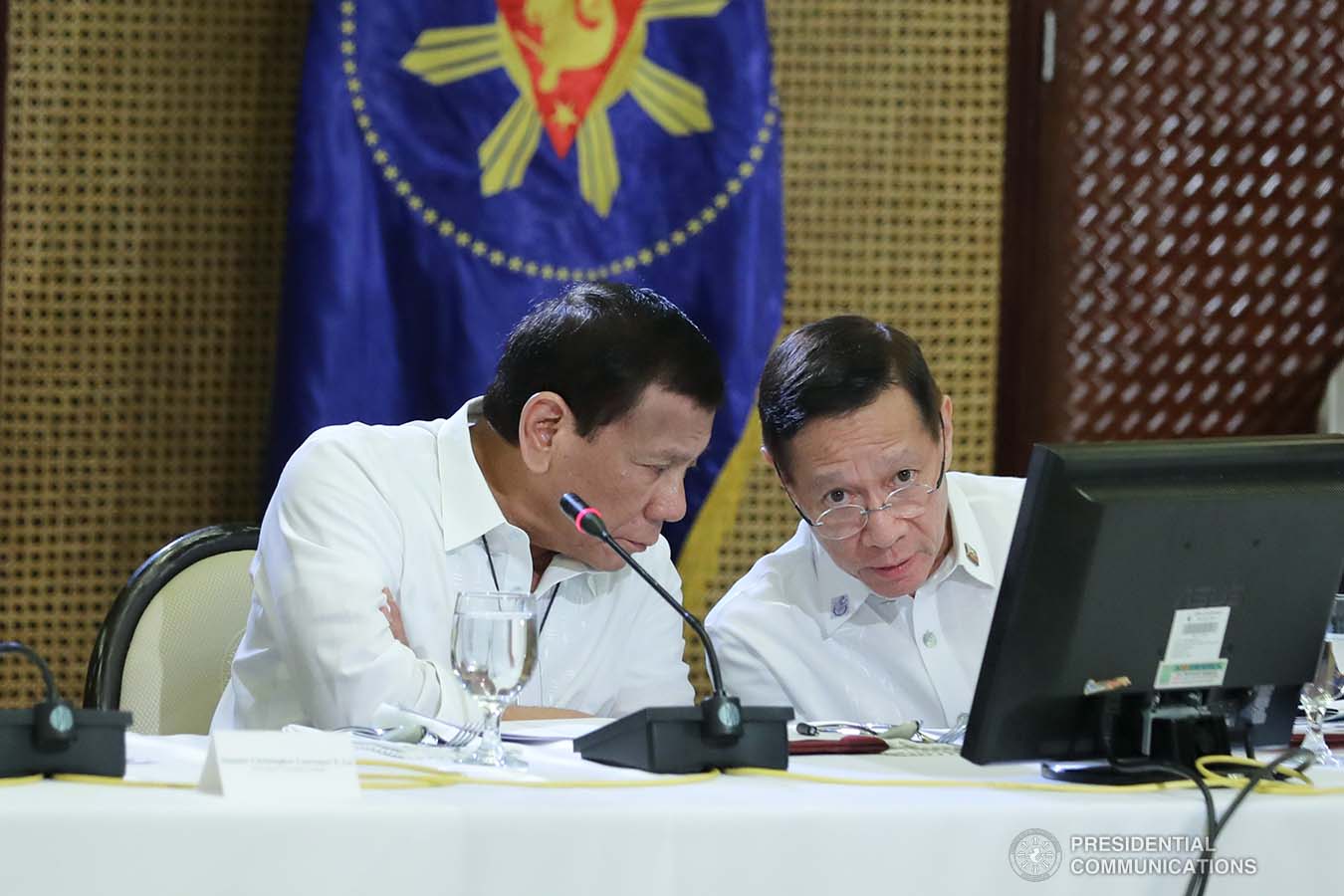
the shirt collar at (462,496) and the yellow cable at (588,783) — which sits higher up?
the shirt collar at (462,496)

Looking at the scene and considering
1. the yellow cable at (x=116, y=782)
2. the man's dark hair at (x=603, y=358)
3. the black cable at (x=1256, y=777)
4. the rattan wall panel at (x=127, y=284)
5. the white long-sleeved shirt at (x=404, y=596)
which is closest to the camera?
the yellow cable at (x=116, y=782)

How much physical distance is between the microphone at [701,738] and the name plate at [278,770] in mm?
287

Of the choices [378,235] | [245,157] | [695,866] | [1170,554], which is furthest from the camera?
[245,157]

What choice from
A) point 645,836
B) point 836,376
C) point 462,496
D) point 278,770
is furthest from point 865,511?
point 278,770

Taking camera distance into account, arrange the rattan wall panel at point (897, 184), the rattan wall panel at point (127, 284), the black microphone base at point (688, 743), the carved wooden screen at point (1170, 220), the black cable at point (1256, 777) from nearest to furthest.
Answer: the black cable at point (1256, 777)
the black microphone base at point (688, 743)
the rattan wall panel at point (127, 284)
the rattan wall panel at point (897, 184)
the carved wooden screen at point (1170, 220)

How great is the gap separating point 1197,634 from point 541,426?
1.02m

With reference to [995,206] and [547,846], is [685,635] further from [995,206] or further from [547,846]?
[547,846]

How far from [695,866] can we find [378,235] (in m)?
2.02

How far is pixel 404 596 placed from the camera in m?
2.25

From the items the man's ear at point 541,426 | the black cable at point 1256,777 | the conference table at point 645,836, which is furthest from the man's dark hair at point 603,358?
the black cable at point 1256,777

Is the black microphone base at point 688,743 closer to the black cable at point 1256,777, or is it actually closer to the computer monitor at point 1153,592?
the computer monitor at point 1153,592

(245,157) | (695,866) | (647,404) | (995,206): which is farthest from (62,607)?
(695,866)

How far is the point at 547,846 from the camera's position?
126cm

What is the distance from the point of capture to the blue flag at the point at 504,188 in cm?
304
